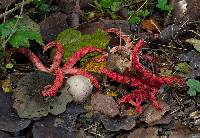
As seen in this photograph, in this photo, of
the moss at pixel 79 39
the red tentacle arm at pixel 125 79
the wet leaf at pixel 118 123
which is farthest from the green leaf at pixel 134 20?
the wet leaf at pixel 118 123

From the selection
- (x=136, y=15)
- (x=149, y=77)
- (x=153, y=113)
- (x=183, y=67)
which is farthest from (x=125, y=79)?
(x=136, y=15)

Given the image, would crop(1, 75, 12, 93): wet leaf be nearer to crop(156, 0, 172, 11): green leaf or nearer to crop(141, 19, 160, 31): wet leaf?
crop(141, 19, 160, 31): wet leaf

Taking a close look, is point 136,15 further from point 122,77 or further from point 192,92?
point 192,92

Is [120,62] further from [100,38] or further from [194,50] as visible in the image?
[194,50]

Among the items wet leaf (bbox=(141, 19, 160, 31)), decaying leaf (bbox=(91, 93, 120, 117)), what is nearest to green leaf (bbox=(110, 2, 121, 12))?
wet leaf (bbox=(141, 19, 160, 31))

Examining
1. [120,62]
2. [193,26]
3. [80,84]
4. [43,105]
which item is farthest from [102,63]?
[193,26]
